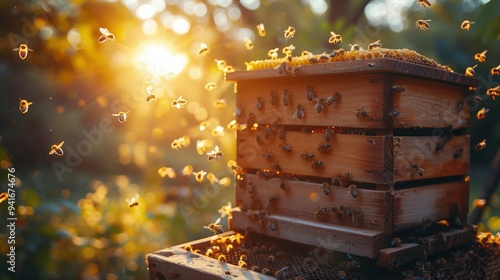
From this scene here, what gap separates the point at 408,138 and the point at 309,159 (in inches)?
19.6

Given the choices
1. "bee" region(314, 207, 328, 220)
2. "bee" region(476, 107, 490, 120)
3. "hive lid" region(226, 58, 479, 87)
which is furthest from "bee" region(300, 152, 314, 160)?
"bee" region(476, 107, 490, 120)

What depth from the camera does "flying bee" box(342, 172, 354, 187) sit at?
2.22m

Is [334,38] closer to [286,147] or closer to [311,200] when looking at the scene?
[286,147]

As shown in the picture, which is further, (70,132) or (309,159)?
(70,132)

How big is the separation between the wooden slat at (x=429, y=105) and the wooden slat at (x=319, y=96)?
118 millimetres

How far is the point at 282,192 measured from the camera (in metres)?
2.58

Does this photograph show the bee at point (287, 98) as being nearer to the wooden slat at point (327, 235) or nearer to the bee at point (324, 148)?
the bee at point (324, 148)

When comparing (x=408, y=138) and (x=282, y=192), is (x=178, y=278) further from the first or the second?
(x=408, y=138)

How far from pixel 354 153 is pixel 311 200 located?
0.37 meters

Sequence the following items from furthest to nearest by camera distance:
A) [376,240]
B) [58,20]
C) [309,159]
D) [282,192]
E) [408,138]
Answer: [58,20], [282,192], [309,159], [408,138], [376,240]

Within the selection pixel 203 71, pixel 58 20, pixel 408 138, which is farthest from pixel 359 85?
pixel 58 20

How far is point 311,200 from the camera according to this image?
7.98 ft

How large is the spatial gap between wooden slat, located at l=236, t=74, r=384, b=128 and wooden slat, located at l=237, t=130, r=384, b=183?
0.24 ft

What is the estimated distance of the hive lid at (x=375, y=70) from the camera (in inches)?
81.1
